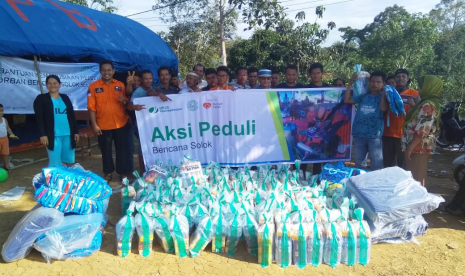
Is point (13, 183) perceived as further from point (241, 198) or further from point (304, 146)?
point (304, 146)

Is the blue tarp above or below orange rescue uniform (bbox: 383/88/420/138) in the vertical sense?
above

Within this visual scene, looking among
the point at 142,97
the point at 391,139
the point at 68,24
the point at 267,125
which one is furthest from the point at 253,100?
the point at 68,24

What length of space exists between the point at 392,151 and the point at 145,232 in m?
3.48

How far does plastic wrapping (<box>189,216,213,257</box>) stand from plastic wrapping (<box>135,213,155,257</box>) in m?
0.38

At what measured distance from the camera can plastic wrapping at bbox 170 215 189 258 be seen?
9.81ft

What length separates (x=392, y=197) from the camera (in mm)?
3127

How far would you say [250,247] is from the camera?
3.05 meters

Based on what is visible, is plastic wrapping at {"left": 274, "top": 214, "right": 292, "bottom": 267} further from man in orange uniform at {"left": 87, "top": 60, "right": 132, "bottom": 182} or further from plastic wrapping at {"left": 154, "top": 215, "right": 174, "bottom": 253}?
man in orange uniform at {"left": 87, "top": 60, "right": 132, "bottom": 182}

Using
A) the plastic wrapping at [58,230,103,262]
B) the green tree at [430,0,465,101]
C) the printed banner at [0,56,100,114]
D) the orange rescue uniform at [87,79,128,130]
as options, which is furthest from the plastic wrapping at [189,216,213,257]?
the green tree at [430,0,465,101]

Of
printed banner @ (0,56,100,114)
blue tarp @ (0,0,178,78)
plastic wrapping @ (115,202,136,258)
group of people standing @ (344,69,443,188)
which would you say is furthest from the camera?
blue tarp @ (0,0,178,78)

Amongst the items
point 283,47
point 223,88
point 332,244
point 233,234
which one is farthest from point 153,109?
point 283,47

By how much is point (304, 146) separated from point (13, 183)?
441 cm

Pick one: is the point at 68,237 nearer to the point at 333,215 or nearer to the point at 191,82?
the point at 333,215

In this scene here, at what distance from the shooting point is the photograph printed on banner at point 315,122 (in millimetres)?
4555
